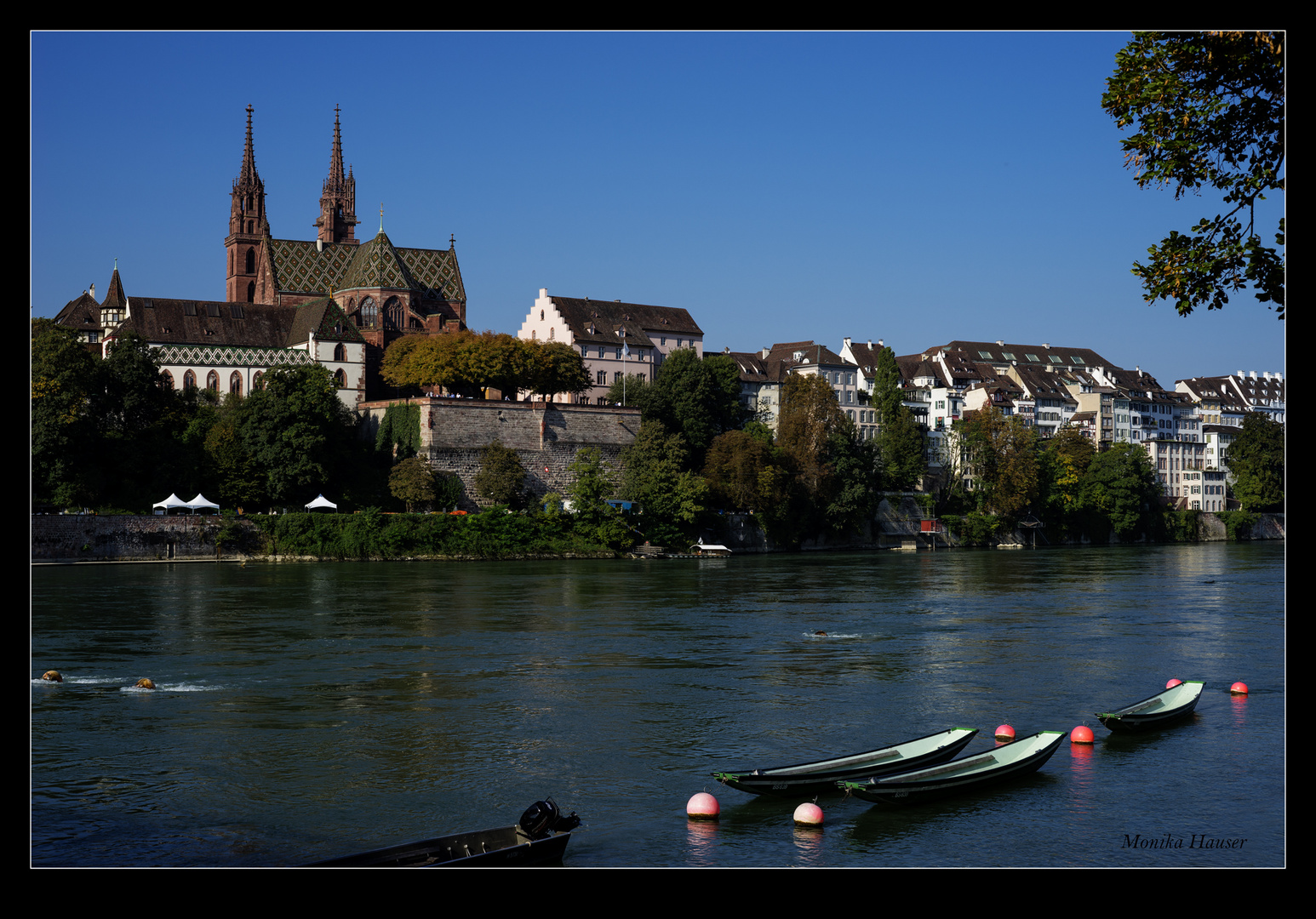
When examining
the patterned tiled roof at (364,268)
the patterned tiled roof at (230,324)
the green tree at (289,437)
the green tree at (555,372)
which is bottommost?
the green tree at (289,437)

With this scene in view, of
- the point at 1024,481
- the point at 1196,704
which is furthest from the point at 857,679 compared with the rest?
the point at 1024,481

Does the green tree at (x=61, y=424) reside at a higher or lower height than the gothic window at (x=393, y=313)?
lower

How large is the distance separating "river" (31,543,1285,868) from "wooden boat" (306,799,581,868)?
0.69 meters

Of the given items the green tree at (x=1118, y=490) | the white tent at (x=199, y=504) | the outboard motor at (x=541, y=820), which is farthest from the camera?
the green tree at (x=1118, y=490)

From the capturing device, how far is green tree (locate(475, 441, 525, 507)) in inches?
2835

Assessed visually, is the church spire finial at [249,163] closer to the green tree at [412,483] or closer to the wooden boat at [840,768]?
the green tree at [412,483]

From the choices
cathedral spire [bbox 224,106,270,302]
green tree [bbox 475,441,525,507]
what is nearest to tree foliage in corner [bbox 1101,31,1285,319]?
green tree [bbox 475,441,525,507]

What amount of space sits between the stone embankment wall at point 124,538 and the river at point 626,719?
16.1m

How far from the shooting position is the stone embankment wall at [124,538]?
57219 millimetres

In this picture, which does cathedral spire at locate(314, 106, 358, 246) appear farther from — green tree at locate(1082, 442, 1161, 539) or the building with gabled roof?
green tree at locate(1082, 442, 1161, 539)

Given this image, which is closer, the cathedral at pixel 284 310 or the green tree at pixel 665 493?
the green tree at pixel 665 493

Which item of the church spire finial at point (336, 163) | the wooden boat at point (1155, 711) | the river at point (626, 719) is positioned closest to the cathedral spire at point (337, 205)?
the church spire finial at point (336, 163)
